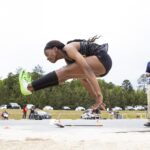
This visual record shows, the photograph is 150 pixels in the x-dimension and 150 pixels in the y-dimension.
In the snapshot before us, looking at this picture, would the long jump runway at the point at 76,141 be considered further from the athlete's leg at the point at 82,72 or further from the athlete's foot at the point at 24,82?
the athlete's leg at the point at 82,72

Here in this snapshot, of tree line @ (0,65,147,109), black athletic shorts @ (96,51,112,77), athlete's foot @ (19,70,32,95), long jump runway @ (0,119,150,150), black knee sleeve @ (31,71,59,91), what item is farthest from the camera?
tree line @ (0,65,147,109)

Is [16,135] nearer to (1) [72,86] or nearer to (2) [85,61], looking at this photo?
(2) [85,61]

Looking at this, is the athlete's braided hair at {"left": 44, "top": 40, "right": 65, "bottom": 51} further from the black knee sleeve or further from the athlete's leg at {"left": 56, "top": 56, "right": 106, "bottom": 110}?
the black knee sleeve

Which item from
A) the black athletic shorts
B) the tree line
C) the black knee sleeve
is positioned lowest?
Result: the black knee sleeve

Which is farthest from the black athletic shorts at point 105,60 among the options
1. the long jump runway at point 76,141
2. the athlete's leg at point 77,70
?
Result: the long jump runway at point 76,141

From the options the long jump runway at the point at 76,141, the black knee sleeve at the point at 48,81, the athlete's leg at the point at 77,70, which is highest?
the athlete's leg at the point at 77,70

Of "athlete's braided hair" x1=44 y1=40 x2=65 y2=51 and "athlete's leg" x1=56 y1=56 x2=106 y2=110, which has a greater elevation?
"athlete's braided hair" x1=44 y1=40 x2=65 y2=51

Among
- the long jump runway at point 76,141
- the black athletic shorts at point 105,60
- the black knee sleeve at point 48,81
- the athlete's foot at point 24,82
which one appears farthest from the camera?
the long jump runway at point 76,141

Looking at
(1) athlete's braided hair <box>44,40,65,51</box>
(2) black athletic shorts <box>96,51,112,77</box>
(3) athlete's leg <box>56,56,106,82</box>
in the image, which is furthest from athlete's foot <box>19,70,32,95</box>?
(2) black athletic shorts <box>96,51,112,77</box>

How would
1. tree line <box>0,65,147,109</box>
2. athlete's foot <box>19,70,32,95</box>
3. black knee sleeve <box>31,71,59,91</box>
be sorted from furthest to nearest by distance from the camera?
tree line <box>0,65,147,109</box> → athlete's foot <box>19,70,32,95</box> → black knee sleeve <box>31,71,59,91</box>

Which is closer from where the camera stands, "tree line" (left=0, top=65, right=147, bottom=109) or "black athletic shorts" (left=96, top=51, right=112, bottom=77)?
"black athletic shorts" (left=96, top=51, right=112, bottom=77)

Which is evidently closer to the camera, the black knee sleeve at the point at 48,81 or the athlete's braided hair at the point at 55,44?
the athlete's braided hair at the point at 55,44

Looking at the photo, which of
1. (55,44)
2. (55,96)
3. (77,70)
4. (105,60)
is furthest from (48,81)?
(55,96)

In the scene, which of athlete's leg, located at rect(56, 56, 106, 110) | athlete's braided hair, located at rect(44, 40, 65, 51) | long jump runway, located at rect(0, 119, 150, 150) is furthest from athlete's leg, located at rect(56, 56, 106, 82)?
long jump runway, located at rect(0, 119, 150, 150)
